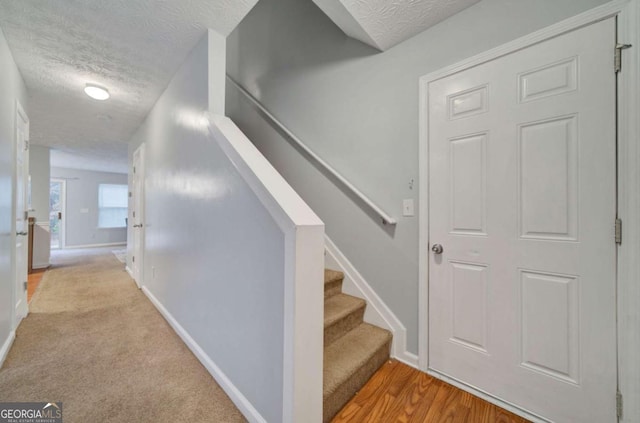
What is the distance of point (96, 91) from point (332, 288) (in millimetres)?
3055

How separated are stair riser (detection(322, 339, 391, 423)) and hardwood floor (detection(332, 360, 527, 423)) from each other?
30 mm

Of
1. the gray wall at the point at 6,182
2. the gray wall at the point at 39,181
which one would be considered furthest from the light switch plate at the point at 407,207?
the gray wall at the point at 39,181

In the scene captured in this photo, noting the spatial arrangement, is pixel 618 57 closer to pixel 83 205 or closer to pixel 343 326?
pixel 343 326

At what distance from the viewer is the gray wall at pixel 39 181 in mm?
4570

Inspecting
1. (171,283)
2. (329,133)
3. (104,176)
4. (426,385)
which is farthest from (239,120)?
(104,176)

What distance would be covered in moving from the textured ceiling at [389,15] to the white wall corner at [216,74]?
2.52 ft

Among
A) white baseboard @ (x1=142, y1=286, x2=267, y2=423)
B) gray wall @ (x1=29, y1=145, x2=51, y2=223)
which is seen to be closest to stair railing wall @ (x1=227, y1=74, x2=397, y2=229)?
white baseboard @ (x1=142, y1=286, x2=267, y2=423)

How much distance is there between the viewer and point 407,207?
1.71m

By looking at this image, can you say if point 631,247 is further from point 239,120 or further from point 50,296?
point 50,296

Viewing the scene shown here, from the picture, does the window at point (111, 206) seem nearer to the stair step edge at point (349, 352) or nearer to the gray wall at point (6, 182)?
the gray wall at point (6, 182)

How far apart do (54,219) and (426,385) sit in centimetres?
1003

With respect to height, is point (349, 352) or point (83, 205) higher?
point (83, 205)

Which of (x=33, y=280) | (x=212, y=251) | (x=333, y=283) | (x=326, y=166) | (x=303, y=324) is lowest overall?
(x=33, y=280)

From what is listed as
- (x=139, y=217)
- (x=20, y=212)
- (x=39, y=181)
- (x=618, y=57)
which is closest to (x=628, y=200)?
(x=618, y=57)
